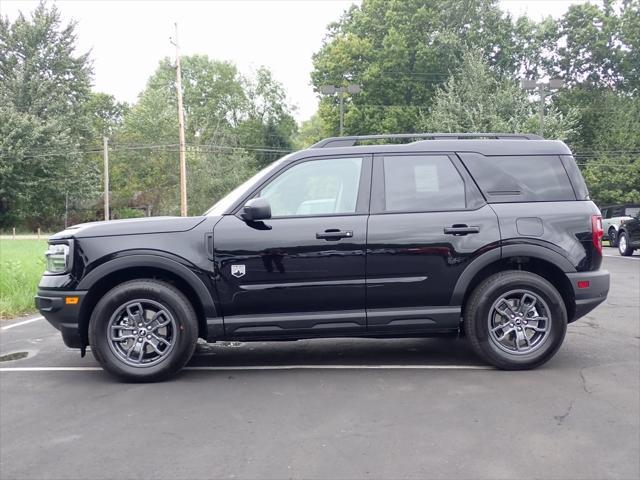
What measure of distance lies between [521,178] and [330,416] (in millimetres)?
2740

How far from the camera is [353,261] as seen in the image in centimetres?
502

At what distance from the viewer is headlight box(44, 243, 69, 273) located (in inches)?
197

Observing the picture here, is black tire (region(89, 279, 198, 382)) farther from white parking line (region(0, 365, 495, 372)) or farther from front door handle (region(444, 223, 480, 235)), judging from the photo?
front door handle (region(444, 223, 480, 235))

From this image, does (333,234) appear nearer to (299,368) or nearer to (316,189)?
(316,189)

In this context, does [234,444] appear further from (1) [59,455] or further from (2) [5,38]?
(2) [5,38]

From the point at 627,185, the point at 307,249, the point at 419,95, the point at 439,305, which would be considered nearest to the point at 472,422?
the point at 439,305

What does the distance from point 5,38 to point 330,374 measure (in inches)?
1010

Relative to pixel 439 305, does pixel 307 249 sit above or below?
above

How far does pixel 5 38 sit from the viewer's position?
2503 centimetres

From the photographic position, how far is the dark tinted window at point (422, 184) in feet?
17.1

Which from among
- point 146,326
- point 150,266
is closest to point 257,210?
point 150,266

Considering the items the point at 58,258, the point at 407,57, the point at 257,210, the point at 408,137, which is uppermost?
the point at 407,57

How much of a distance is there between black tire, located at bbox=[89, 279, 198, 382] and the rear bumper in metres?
3.25

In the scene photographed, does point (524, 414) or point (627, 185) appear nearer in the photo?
point (524, 414)
